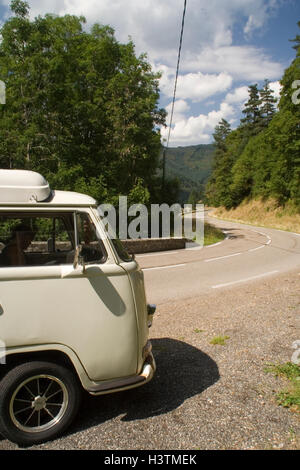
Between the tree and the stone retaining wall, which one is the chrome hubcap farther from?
the tree

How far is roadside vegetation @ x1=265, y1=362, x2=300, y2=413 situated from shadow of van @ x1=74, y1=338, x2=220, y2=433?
30.5 inches

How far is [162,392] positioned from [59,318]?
178cm

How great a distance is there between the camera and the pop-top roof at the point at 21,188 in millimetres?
2873

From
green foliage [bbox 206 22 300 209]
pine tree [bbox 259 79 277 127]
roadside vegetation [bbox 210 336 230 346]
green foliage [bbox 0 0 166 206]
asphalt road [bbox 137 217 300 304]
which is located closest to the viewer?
roadside vegetation [bbox 210 336 230 346]

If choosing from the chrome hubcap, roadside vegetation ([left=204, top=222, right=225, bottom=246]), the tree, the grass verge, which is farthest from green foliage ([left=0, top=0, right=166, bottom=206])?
the tree

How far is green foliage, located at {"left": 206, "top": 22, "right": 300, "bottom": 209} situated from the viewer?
36.8 m

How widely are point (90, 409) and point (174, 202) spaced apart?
2663 centimetres

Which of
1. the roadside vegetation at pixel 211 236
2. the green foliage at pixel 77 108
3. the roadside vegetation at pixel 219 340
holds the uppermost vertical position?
the green foliage at pixel 77 108

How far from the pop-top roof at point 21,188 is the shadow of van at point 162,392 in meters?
2.29

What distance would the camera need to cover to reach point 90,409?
341 centimetres

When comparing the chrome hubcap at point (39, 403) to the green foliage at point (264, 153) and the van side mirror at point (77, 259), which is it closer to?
the van side mirror at point (77, 259)

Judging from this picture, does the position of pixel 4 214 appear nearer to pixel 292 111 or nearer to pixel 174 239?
pixel 174 239

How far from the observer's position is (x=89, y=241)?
3.20 metres

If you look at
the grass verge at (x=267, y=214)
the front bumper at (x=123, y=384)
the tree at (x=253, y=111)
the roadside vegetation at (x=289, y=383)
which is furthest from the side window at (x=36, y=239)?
the tree at (x=253, y=111)
